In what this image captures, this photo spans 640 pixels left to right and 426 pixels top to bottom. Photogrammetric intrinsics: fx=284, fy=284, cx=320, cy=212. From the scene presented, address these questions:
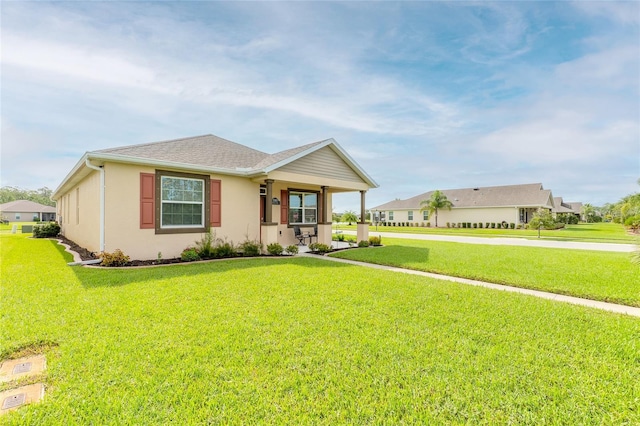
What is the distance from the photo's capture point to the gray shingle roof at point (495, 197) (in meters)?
32.9

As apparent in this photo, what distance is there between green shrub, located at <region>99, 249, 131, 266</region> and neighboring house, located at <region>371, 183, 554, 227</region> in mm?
37757

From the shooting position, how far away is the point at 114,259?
7.82 metres

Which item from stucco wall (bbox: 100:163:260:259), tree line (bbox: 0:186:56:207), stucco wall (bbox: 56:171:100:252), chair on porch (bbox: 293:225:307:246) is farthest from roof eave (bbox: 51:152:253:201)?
tree line (bbox: 0:186:56:207)

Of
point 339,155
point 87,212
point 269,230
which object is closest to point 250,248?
point 269,230

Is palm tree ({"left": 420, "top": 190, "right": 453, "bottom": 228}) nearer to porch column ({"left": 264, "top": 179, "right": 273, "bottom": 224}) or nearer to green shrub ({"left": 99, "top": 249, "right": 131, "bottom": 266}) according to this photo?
porch column ({"left": 264, "top": 179, "right": 273, "bottom": 224})

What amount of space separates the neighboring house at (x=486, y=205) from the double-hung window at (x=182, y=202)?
116ft

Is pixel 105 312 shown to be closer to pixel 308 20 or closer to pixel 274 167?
pixel 274 167

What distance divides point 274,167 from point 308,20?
17.1ft

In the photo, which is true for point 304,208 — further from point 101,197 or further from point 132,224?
point 101,197

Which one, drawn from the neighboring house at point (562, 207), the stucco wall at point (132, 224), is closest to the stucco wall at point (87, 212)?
the stucco wall at point (132, 224)

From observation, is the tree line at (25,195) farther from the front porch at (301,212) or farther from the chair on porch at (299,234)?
the chair on porch at (299,234)

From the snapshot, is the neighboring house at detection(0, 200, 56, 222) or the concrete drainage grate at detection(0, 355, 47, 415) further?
the neighboring house at detection(0, 200, 56, 222)

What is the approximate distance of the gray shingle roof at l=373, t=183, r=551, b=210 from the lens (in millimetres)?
32938

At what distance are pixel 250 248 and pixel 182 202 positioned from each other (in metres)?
2.76
